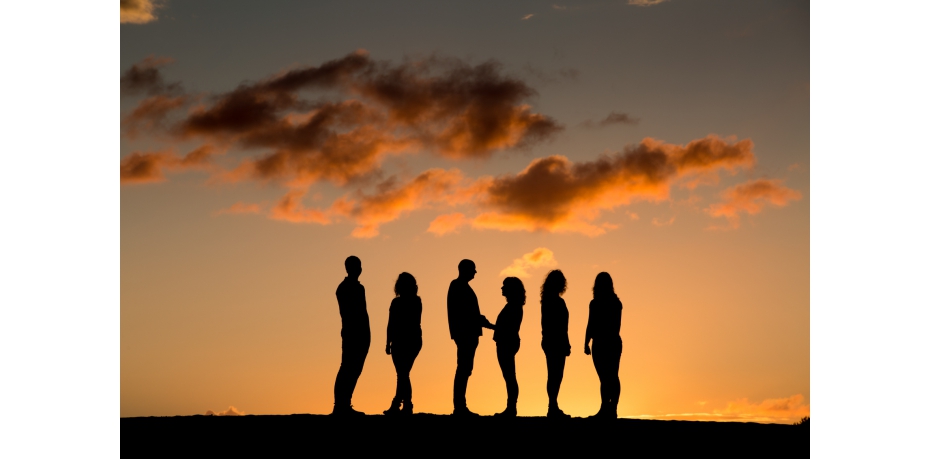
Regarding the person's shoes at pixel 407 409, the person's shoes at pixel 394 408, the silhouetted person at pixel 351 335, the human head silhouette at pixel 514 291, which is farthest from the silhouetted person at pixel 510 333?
the silhouetted person at pixel 351 335

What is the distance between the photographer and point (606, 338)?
13.2m

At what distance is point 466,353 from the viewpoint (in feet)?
43.8

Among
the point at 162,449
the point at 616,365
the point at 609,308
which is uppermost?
the point at 609,308

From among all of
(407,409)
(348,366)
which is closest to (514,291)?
(407,409)

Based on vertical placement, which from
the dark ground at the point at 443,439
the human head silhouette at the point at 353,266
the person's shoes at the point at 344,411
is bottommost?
the dark ground at the point at 443,439

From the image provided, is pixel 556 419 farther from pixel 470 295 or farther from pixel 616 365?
pixel 470 295

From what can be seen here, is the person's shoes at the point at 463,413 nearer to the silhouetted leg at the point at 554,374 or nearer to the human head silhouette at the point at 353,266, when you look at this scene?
the silhouetted leg at the point at 554,374

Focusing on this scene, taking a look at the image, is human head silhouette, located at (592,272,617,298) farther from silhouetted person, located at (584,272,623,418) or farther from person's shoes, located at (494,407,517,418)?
person's shoes, located at (494,407,517,418)

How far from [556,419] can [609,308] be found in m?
1.78

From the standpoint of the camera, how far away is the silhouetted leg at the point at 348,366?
13.4 meters

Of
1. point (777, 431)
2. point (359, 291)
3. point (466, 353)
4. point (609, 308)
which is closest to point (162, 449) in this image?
point (359, 291)

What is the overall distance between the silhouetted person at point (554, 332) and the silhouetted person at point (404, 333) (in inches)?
71.3

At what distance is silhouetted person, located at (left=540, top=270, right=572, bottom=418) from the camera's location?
13.4 m

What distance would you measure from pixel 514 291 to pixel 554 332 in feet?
2.71
